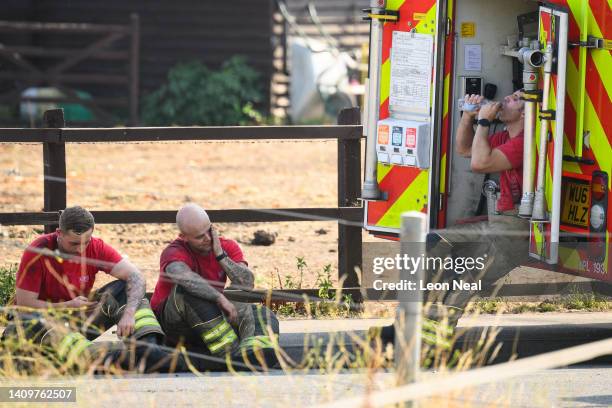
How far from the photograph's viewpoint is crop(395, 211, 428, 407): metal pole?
4.11m

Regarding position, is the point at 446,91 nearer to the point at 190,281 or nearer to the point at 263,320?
the point at 263,320

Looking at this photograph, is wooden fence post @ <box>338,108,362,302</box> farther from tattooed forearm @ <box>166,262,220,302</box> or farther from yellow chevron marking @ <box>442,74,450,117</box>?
tattooed forearm @ <box>166,262,220,302</box>

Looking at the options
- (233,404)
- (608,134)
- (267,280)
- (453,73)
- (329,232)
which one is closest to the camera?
(233,404)

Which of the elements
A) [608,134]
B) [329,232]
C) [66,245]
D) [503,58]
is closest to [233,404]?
[66,245]

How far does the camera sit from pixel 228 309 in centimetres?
642

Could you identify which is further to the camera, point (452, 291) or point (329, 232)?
point (329, 232)

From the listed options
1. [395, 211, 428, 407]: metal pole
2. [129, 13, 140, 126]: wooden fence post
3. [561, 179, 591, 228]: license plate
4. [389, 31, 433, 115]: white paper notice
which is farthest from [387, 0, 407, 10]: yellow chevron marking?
[129, 13, 140, 126]: wooden fence post

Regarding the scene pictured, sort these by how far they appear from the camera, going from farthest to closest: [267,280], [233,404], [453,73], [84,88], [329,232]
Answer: [84,88]
[329,232]
[267,280]
[453,73]
[233,404]

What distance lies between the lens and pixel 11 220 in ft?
24.9

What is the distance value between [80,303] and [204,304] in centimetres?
66

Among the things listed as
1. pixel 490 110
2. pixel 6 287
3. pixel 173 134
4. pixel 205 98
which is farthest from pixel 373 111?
pixel 205 98

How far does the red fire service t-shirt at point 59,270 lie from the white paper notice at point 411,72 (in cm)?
193

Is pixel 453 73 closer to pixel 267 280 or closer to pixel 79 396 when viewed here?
pixel 267 280

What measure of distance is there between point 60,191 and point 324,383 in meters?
2.60
